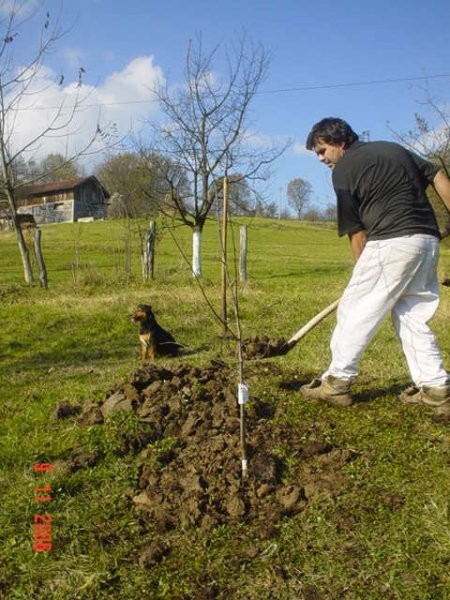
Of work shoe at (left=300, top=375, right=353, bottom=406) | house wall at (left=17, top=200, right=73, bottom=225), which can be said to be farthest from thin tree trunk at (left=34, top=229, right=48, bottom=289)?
house wall at (left=17, top=200, right=73, bottom=225)

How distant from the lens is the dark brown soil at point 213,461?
3.04 metres

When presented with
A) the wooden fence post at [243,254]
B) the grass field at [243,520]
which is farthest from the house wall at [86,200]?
the grass field at [243,520]

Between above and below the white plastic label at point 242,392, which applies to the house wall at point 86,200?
above

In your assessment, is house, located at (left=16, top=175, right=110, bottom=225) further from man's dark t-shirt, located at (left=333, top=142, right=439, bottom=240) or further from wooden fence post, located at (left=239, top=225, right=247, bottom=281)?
man's dark t-shirt, located at (left=333, top=142, right=439, bottom=240)

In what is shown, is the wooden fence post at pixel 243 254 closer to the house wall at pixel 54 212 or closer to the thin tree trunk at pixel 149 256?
the thin tree trunk at pixel 149 256

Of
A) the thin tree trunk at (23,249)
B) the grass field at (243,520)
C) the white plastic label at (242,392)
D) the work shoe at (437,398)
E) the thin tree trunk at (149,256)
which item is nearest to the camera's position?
the grass field at (243,520)

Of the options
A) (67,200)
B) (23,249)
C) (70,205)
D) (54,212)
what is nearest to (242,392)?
(23,249)

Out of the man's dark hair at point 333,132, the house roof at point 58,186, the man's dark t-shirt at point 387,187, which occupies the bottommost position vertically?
the man's dark t-shirt at point 387,187

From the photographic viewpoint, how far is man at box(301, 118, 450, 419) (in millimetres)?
3785

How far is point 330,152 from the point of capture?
397 centimetres

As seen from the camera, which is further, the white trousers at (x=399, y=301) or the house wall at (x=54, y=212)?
the house wall at (x=54, y=212)

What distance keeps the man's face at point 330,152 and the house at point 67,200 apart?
5953 centimetres

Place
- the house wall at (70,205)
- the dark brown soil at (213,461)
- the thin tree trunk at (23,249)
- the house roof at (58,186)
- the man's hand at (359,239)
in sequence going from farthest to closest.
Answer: the house wall at (70,205) < the house roof at (58,186) < the thin tree trunk at (23,249) < the man's hand at (359,239) < the dark brown soil at (213,461)

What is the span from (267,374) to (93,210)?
200 feet
